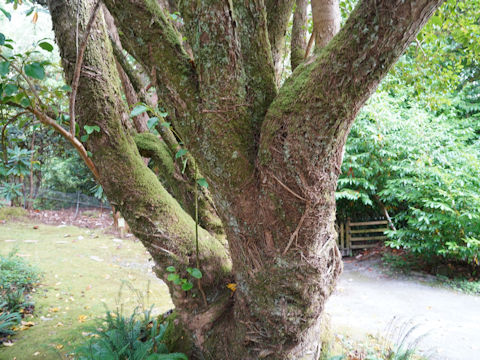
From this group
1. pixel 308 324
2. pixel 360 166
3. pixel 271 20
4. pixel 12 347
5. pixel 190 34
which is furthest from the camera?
pixel 360 166

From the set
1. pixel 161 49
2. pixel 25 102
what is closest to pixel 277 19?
pixel 161 49

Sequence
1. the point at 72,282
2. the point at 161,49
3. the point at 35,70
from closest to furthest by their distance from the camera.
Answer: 1. the point at 35,70
2. the point at 161,49
3. the point at 72,282

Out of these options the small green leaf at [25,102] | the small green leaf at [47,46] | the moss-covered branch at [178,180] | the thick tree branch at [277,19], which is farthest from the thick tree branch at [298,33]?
the small green leaf at [25,102]

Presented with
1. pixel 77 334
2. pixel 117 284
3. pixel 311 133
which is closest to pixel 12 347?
pixel 77 334

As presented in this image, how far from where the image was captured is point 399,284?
690cm

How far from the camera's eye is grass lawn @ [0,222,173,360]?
130 inches

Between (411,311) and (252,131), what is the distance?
5.28 meters

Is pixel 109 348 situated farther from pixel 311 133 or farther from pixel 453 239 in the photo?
pixel 453 239

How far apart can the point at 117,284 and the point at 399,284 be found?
19.6 ft

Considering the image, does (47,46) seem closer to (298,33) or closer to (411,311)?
(298,33)

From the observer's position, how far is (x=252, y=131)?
1.76 metres

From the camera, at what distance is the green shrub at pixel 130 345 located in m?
2.35

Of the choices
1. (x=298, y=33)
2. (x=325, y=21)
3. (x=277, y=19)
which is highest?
(x=277, y=19)

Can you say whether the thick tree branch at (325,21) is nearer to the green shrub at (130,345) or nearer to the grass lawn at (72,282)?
the green shrub at (130,345)
